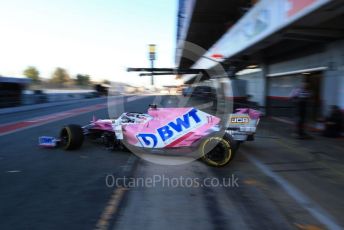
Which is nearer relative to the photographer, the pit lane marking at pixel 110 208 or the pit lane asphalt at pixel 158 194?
the pit lane marking at pixel 110 208

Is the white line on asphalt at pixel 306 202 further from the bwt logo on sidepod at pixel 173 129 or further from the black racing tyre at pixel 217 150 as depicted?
the bwt logo on sidepod at pixel 173 129

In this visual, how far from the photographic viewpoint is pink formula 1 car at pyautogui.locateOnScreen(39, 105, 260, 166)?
6836 mm

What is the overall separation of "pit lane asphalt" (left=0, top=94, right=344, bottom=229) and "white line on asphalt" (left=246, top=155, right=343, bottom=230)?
57 mm

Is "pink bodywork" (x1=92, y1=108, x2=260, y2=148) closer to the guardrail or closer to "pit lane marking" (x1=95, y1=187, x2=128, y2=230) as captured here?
"pit lane marking" (x1=95, y1=187, x2=128, y2=230)

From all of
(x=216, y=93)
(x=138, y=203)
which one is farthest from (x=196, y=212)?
(x=216, y=93)

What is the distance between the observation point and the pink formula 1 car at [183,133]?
6836mm

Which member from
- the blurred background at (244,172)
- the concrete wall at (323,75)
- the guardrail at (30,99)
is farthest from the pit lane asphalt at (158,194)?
the guardrail at (30,99)

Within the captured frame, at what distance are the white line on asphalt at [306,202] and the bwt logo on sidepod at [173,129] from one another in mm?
1569

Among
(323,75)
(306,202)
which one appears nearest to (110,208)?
(306,202)

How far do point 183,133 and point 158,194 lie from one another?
1.99 m

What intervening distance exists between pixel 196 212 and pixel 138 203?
805 mm

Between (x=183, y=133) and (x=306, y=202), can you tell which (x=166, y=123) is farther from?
(x=306, y=202)

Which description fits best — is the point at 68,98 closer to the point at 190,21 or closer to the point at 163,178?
the point at 190,21

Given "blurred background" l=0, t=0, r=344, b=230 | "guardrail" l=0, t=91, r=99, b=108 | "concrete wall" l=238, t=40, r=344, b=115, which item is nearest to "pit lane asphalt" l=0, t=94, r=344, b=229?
"blurred background" l=0, t=0, r=344, b=230
